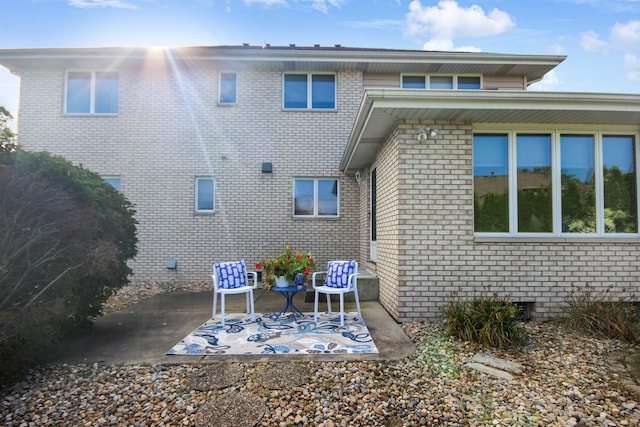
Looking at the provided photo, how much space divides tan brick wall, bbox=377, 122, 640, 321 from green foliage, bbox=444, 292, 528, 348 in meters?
0.56

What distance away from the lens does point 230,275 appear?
502 centimetres

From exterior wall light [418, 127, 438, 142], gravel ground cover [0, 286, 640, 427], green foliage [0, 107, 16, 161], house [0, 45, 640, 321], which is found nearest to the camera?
gravel ground cover [0, 286, 640, 427]

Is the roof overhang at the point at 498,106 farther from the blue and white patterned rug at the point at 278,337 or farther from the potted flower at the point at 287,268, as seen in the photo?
the blue and white patterned rug at the point at 278,337

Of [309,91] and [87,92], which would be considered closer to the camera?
[87,92]

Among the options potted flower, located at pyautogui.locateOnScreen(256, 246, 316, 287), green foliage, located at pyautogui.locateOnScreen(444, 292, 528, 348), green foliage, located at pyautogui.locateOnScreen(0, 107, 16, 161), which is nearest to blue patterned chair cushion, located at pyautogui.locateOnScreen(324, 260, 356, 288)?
potted flower, located at pyautogui.locateOnScreen(256, 246, 316, 287)

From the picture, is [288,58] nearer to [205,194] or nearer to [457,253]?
[205,194]

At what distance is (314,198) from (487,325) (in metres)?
5.51

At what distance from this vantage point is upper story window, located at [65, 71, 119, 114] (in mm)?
8641

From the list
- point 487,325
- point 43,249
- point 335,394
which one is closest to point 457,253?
point 487,325

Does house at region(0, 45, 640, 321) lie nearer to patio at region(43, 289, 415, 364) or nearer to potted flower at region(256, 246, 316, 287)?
patio at region(43, 289, 415, 364)

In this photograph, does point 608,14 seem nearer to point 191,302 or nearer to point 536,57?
point 536,57

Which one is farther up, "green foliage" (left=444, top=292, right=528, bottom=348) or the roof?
the roof

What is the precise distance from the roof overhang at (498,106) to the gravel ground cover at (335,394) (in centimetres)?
291

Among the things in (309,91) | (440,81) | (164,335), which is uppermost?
(440,81)
